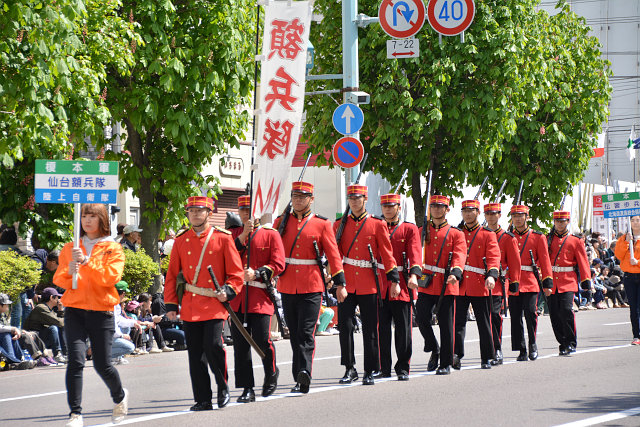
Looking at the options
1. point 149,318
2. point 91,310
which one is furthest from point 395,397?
point 149,318

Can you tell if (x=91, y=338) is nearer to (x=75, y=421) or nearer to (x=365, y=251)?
(x=75, y=421)

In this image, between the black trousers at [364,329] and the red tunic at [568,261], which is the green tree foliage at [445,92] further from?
the black trousers at [364,329]

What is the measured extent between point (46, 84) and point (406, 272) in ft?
17.7

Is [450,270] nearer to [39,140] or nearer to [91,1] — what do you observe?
[39,140]

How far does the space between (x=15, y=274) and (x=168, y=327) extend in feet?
10.1

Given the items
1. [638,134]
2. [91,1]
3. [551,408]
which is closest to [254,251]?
[551,408]

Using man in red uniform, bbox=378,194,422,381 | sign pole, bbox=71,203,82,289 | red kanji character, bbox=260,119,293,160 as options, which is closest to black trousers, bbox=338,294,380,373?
man in red uniform, bbox=378,194,422,381

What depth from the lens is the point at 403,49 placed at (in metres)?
20.2

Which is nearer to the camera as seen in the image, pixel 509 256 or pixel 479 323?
pixel 479 323

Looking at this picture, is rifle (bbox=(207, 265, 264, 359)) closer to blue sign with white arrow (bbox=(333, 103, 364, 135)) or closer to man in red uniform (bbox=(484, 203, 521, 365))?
man in red uniform (bbox=(484, 203, 521, 365))

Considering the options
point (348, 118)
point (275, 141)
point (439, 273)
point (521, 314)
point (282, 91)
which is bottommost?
point (521, 314)

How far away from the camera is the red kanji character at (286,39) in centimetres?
1244

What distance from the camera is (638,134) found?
73.1 m

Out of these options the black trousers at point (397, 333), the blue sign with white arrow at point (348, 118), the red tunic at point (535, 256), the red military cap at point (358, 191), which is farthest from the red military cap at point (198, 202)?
the blue sign with white arrow at point (348, 118)
